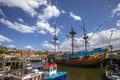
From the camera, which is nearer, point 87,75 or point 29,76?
point 29,76

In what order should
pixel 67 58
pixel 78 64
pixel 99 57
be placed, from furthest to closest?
pixel 67 58
pixel 78 64
pixel 99 57

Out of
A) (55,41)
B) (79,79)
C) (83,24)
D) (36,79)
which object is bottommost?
(79,79)

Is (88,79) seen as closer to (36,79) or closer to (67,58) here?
(36,79)

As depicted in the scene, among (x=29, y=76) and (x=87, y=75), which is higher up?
(x=29, y=76)

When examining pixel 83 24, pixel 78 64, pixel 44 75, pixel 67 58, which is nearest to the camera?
pixel 44 75

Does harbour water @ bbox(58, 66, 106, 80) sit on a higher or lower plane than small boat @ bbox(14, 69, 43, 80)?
lower

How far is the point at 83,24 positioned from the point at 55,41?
2434 cm

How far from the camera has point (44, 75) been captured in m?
22.4

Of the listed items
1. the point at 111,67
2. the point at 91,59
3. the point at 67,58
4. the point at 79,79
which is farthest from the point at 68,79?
the point at 67,58

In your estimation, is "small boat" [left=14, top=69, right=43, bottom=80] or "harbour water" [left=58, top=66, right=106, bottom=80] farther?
"harbour water" [left=58, top=66, right=106, bottom=80]

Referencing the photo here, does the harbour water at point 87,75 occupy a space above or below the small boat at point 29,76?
below

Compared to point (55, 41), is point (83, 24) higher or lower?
higher

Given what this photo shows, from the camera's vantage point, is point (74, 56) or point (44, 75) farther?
point (74, 56)

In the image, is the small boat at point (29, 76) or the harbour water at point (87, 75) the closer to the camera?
the small boat at point (29, 76)
